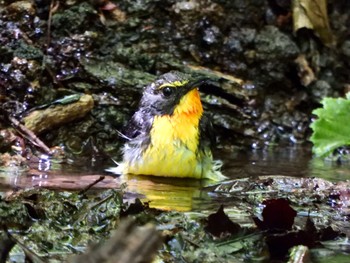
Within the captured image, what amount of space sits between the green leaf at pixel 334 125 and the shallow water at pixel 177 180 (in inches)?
15.0

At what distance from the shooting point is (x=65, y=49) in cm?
730

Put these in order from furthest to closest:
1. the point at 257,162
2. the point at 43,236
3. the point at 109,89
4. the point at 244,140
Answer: the point at 244,140 < the point at 109,89 < the point at 257,162 < the point at 43,236

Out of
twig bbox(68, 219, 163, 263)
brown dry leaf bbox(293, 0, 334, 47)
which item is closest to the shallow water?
brown dry leaf bbox(293, 0, 334, 47)

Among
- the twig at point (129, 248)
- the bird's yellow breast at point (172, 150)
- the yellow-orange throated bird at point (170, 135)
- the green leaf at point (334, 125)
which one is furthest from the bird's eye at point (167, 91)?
the twig at point (129, 248)

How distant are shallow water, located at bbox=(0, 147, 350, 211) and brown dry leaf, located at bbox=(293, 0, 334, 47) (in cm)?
169

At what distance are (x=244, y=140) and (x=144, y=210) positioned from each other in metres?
4.61

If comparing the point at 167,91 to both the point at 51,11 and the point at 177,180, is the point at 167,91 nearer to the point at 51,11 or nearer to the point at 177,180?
the point at 177,180

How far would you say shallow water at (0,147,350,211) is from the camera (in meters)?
4.36

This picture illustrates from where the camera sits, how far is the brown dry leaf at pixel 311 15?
27.8 ft

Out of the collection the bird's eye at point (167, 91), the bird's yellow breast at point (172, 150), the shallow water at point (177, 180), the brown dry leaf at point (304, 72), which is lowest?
the shallow water at point (177, 180)

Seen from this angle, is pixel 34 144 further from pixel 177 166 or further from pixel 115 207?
pixel 115 207

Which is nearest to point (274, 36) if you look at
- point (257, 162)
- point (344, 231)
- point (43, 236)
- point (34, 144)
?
point (257, 162)

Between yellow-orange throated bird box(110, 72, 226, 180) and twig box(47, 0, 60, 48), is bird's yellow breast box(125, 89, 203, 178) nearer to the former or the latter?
yellow-orange throated bird box(110, 72, 226, 180)

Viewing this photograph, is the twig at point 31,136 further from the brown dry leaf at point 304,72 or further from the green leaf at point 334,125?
the brown dry leaf at point 304,72
